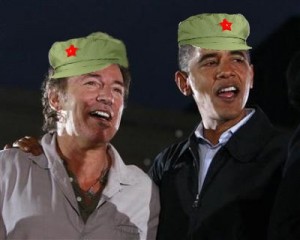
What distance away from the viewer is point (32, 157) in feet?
9.43

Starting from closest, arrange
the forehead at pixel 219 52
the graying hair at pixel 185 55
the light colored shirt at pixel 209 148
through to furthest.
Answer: the light colored shirt at pixel 209 148, the forehead at pixel 219 52, the graying hair at pixel 185 55

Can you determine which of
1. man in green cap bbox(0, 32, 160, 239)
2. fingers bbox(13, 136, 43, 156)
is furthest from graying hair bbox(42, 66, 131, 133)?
fingers bbox(13, 136, 43, 156)

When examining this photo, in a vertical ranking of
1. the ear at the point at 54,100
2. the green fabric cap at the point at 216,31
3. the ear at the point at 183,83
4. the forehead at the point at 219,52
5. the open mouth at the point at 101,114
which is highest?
the green fabric cap at the point at 216,31

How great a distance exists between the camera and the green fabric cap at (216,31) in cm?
319

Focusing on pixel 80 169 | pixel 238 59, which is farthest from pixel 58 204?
pixel 238 59

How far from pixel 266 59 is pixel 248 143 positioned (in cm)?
1438

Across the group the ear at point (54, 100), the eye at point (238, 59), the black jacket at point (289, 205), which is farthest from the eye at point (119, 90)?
the black jacket at point (289, 205)

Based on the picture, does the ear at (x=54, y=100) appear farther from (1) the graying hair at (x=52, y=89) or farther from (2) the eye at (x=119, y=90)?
(2) the eye at (x=119, y=90)

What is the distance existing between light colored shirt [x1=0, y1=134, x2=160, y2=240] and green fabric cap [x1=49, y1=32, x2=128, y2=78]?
1.08 ft

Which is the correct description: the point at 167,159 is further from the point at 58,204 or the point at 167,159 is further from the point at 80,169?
the point at 58,204

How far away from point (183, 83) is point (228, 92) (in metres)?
0.38

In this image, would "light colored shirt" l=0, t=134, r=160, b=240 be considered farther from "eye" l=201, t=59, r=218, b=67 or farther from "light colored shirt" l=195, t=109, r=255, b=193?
"eye" l=201, t=59, r=218, b=67

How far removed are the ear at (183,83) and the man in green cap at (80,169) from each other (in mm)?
396

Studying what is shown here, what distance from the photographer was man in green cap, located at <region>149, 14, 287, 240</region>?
2.84 meters
